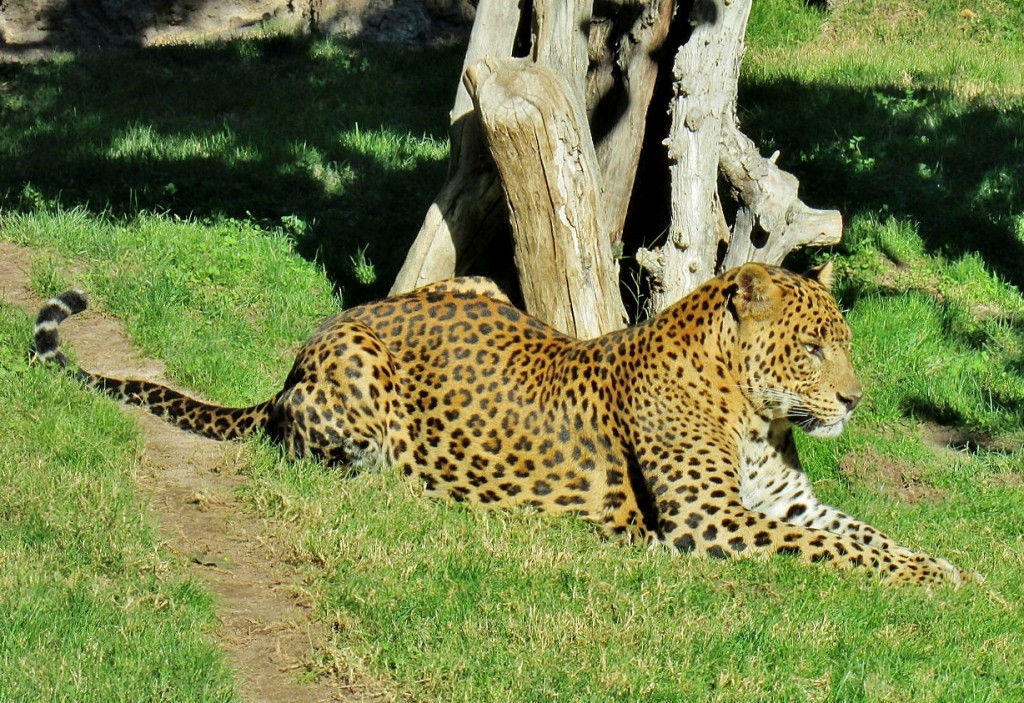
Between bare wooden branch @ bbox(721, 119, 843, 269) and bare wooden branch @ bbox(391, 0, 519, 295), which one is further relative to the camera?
bare wooden branch @ bbox(391, 0, 519, 295)

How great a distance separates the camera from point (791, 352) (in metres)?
7.52

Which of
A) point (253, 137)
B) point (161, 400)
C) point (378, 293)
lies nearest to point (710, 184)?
point (378, 293)

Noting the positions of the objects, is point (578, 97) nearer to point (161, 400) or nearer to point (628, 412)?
point (628, 412)

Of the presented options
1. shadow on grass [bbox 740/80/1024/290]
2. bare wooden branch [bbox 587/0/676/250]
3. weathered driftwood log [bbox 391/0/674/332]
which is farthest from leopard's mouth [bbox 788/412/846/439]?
shadow on grass [bbox 740/80/1024/290]

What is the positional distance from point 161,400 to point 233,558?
6.38 feet

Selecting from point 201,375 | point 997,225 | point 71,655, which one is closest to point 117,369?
point 201,375

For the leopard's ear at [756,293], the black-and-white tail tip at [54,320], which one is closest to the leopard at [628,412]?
the leopard's ear at [756,293]

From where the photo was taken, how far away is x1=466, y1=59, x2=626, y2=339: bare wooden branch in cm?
855

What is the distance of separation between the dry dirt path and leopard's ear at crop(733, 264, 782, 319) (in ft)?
9.11

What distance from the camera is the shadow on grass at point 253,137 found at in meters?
12.1

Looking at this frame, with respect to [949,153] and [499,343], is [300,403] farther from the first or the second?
[949,153]

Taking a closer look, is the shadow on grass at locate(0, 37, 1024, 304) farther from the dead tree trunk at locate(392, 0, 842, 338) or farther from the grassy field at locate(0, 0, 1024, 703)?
the dead tree trunk at locate(392, 0, 842, 338)

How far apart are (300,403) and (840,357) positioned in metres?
3.04

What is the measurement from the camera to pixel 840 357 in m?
7.59
